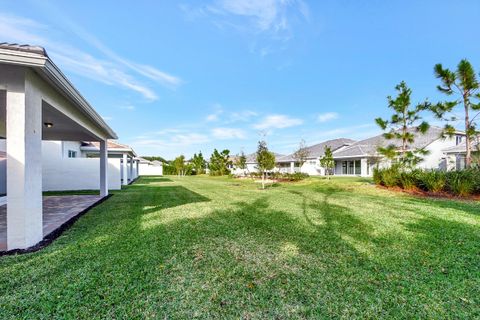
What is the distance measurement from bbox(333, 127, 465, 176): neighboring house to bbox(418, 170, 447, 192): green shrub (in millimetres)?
10062

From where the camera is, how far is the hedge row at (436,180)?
11.0m

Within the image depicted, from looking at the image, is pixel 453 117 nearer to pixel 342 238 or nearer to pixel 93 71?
pixel 342 238

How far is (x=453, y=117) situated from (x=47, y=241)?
1738cm

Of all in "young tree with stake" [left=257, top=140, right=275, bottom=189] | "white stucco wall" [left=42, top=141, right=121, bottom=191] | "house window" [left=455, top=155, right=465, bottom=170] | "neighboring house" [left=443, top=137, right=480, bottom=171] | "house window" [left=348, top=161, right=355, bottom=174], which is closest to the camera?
"white stucco wall" [left=42, top=141, right=121, bottom=191]

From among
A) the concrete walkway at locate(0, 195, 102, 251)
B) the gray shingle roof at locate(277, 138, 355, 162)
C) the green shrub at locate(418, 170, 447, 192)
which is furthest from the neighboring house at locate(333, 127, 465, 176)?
the concrete walkway at locate(0, 195, 102, 251)

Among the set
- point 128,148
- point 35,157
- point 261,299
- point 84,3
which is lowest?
point 261,299

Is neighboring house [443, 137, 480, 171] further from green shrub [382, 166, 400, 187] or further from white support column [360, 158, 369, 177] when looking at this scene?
green shrub [382, 166, 400, 187]

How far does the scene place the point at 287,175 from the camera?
2522 cm

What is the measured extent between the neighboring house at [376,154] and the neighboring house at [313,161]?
2598 millimetres

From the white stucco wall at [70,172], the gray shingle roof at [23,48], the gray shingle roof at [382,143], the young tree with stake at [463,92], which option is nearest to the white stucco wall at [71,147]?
the white stucco wall at [70,172]

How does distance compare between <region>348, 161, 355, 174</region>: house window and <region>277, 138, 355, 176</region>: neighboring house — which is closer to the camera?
<region>348, 161, 355, 174</region>: house window

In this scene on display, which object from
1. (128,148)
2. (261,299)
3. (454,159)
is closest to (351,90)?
(454,159)

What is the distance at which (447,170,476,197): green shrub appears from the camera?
35.7 ft

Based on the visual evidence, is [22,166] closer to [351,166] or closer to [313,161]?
[351,166]
